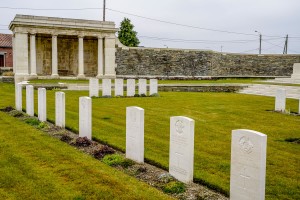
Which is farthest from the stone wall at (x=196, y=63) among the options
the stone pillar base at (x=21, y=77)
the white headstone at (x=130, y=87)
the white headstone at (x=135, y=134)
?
the white headstone at (x=135, y=134)

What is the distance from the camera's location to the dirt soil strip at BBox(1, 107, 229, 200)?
17.2 ft

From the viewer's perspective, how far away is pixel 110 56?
33.6m

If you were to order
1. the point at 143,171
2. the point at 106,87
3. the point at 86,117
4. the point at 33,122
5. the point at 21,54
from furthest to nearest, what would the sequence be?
the point at 21,54 → the point at 106,87 → the point at 33,122 → the point at 86,117 → the point at 143,171

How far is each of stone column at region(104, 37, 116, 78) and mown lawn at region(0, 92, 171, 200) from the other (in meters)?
25.7

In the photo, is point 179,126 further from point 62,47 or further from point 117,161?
point 62,47

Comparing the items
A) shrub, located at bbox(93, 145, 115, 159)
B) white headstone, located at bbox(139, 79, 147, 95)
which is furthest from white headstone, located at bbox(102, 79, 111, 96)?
shrub, located at bbox(93, 145, 115, 159)

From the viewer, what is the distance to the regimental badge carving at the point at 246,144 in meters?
4.53

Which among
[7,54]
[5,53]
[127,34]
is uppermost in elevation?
[127,34]

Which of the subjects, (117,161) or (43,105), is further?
(43,105)

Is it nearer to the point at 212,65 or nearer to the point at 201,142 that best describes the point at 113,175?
the point at 201,142

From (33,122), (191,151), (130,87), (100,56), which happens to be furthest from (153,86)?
(191,151)

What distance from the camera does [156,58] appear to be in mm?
36469

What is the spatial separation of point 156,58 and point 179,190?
3158 cm

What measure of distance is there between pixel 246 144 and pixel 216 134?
4995mm
